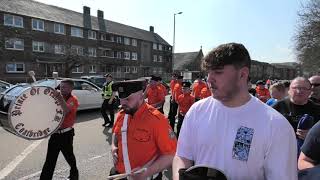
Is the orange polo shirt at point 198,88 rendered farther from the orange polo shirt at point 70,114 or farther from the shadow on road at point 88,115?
the orange polo shirt at point 70,114

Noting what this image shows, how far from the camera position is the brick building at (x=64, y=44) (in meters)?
44.4

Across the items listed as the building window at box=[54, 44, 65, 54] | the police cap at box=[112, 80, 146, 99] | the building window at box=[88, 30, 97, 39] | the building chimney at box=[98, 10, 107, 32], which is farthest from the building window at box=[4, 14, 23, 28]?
the police cap at box=[112, 80, 146, 99]

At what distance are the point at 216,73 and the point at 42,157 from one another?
6.61 m

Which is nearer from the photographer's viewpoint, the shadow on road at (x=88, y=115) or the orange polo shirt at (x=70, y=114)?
the orange polo shirt at (x=70, y=114)

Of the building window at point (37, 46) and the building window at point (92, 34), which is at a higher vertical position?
the building window at point (92, 34)

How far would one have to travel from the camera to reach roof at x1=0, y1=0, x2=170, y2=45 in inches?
1827

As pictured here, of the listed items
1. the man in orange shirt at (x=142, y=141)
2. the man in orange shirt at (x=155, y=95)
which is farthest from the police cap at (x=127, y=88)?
the man in orange shirt at (x=155, y=95)

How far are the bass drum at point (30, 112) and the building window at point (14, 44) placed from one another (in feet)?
137

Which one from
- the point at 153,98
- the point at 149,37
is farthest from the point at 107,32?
the point at 153,98

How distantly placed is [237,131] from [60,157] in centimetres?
648

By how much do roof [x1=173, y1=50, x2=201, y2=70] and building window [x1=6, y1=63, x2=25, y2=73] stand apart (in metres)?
45.2

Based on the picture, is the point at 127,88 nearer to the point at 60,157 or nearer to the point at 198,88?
the point at 60,157

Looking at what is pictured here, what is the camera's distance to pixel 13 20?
148 ft

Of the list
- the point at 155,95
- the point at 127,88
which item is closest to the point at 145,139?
the point at 127,88
